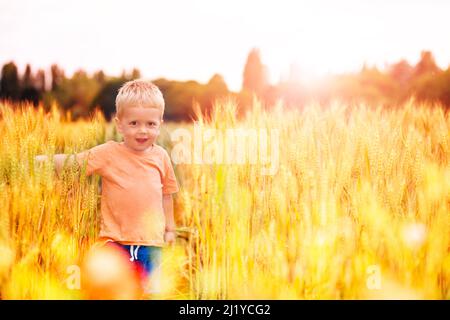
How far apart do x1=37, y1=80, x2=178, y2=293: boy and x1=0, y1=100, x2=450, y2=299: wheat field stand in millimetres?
58

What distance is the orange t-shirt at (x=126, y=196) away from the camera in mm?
1710

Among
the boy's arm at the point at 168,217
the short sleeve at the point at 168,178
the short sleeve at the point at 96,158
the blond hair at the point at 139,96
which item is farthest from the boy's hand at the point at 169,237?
the blond hair at the point at 139,96

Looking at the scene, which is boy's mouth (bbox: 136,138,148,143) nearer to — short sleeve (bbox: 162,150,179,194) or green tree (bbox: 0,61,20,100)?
short sleeve (bbox: 162,150,179,194)

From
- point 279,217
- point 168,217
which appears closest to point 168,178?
point 168,217

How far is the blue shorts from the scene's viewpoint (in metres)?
1.73

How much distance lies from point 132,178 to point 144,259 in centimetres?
26

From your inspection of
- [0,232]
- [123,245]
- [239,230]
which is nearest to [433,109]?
[239,230]

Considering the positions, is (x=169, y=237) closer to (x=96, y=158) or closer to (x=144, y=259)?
(x=144, y=259)

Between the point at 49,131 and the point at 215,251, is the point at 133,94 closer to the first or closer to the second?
the point at 49,131

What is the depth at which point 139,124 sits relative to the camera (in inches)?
67.1

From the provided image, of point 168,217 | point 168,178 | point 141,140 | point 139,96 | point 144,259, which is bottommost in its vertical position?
point 144,259

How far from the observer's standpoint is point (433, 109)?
1.96 metres

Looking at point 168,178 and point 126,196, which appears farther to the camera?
point 168,178

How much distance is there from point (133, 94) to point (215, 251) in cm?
54
